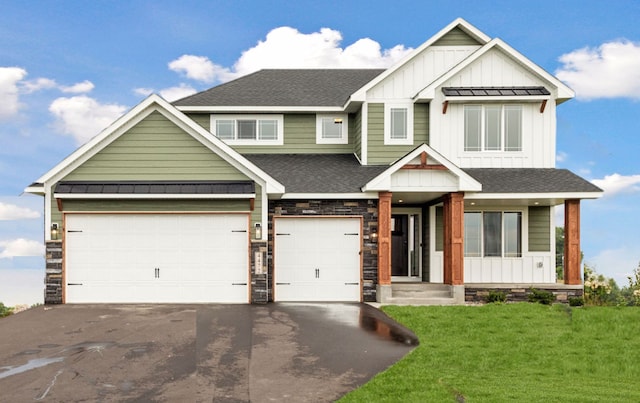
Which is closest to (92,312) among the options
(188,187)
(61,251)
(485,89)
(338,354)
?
(61,251)

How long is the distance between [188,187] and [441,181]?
7376 millimetres

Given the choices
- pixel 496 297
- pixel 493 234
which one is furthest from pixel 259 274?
pixel 493 234

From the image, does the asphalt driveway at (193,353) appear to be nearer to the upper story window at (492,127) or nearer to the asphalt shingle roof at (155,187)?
the asphalt shingle roof at (155,187)

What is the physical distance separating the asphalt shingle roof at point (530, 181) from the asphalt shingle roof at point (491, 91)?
2.48 meters

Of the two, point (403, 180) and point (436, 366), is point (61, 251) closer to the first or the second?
point (403, 180)

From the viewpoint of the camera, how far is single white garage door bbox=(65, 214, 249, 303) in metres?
16.2

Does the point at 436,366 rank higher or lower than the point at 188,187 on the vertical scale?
lower

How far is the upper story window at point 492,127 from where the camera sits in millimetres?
18922

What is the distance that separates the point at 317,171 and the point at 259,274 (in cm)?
420

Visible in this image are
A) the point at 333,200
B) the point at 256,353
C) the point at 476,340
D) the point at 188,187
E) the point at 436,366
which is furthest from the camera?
the point at 333,200

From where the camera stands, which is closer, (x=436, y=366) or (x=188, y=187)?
(x=436, y=366)

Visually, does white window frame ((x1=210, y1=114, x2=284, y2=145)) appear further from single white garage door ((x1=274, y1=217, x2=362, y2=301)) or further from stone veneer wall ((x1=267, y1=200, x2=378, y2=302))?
single white garage door ((x1=274, y1=217, x2=362, y2=301))

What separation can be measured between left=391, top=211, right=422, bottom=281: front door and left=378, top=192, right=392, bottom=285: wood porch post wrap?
10.2ft

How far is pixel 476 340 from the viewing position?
11.5 metres
